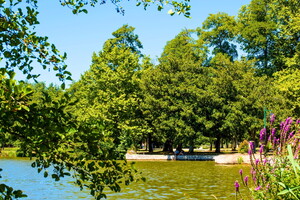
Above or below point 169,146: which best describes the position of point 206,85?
above

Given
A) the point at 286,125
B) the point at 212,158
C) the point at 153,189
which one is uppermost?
the point at 286,125

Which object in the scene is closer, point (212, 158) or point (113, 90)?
point (212, 158)

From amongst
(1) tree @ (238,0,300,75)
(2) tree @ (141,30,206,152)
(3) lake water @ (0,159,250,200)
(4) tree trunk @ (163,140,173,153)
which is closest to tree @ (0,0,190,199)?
(3) lake water @ (0,159,250,200)

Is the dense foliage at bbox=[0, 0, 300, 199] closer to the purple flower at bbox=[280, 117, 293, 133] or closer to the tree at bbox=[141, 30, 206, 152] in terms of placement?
the tree at bbox=[141, 30, 206, 152]

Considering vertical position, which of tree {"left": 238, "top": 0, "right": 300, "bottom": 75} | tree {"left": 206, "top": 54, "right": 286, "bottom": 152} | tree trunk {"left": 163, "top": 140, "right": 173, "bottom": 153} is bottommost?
tree trunk {"left": 163, "top": 140, "right": 173, "bottom": 153}

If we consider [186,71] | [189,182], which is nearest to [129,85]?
[186,71]

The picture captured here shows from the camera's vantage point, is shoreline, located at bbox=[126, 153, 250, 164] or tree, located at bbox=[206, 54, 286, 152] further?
tree, located at bbox=[206, 54, 286, 152]

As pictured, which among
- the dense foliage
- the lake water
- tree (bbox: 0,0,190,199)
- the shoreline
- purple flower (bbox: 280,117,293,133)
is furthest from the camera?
the dense foliage

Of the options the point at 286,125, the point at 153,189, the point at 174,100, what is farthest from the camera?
the point at 174,100

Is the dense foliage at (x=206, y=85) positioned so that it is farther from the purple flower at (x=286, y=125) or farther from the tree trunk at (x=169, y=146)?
the purple flower at (x=286, y=125)

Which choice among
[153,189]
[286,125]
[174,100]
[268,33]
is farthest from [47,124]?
[268,33]

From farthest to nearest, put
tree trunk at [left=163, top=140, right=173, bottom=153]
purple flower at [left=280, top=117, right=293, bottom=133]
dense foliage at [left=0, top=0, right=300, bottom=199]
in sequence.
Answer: tree trunk at [left=163, top=140, right=173, bottom=153] < dense foliage at [left=0, top=0, right=300, bottom=199] < purple flower at [left=280, top=117, right=293, bottom=133]

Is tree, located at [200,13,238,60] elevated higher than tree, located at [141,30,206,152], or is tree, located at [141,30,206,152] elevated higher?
tree, located at [200,13,238,60]

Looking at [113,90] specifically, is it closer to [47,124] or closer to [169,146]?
[169,146]
